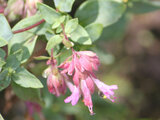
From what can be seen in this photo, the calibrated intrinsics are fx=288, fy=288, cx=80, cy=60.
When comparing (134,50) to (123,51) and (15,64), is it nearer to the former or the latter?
(123,51)

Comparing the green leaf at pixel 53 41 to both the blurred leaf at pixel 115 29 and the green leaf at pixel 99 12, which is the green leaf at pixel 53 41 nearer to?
the green leaf at pixel 99 12

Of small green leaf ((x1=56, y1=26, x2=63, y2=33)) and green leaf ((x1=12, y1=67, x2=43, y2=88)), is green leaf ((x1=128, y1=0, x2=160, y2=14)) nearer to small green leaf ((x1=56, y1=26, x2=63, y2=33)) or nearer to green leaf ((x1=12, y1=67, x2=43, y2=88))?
small green leaf ((x1=56, y1=26, x2=63, y2=33))

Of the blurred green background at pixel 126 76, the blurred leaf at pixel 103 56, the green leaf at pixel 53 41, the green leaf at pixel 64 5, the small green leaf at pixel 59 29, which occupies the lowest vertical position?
the blurred green background at pixel 126 76

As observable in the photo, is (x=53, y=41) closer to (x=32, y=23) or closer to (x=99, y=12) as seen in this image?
(x=32, y=23)

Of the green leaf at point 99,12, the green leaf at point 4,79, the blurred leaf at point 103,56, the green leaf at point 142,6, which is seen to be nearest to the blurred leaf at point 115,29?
Answer: the blurred leaf at point 103,56

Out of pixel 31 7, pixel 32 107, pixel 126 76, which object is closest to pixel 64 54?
pixel 31 7

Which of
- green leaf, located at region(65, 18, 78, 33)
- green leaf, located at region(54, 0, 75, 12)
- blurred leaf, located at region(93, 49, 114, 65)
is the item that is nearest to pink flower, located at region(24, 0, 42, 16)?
green leaf, located at region(54, 0, 75, 12)
